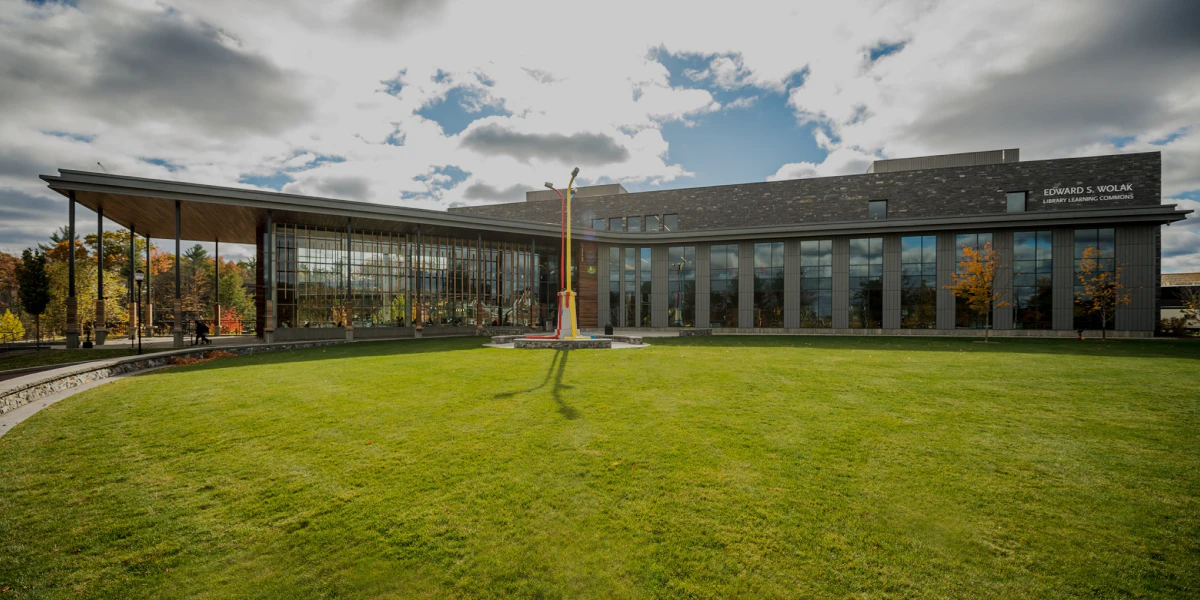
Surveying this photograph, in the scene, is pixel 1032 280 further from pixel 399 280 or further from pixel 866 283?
pixel 399 280

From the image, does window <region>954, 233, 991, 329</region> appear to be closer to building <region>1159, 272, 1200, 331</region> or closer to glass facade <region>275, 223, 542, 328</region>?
building <region>1159, 272, 1200, 331</region>

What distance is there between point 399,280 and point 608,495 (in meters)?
33.5

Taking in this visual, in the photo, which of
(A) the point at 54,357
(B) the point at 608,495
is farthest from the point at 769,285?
(A) the point at 54,357

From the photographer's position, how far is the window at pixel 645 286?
137 ft

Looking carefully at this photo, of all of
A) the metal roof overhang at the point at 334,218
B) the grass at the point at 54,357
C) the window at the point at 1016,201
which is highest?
the window at the point at 1016,201

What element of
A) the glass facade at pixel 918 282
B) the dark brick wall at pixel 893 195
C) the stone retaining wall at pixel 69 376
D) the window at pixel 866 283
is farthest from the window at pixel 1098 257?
the stone retaining wall at pixel 69 376

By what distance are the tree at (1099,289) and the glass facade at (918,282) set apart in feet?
28.1

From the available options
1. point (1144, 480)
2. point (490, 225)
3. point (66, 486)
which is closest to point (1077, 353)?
point (1144, 480)

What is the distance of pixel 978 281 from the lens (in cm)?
3034

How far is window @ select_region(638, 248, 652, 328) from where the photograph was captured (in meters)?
41.8

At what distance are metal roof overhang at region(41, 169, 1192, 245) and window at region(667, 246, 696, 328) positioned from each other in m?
1.46

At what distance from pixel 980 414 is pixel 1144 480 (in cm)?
329

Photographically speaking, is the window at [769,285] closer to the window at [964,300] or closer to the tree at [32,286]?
the window at [964,300]

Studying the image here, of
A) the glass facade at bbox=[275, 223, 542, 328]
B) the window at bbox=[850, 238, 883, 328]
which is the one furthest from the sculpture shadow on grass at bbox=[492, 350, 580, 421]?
the window at bbox=[850, 238, 883, 328]
